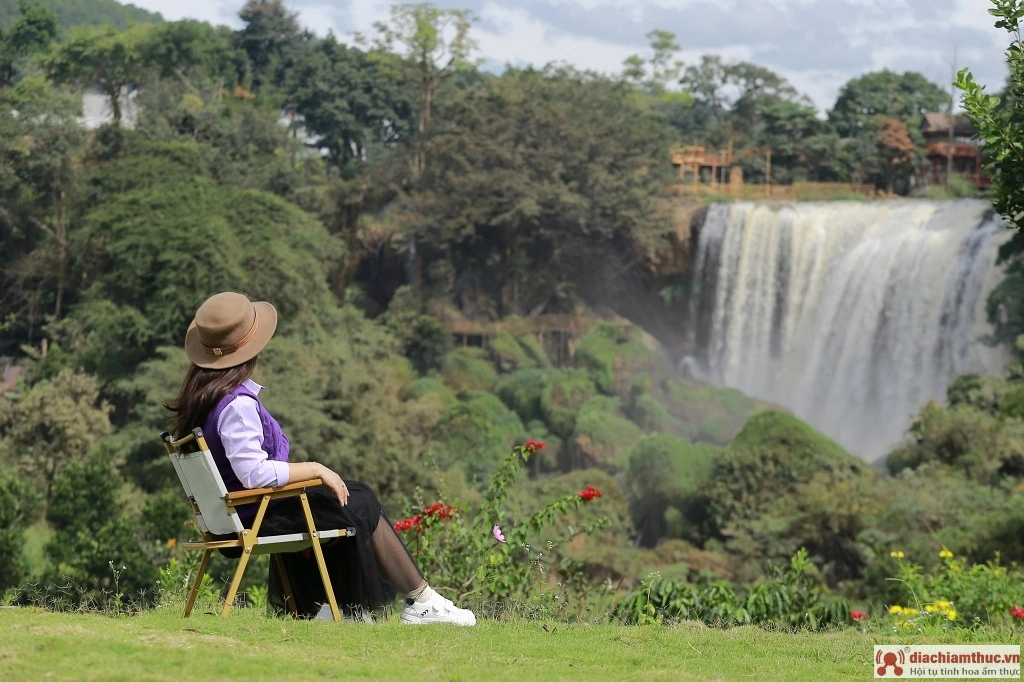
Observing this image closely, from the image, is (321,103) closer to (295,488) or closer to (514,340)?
(514,340)

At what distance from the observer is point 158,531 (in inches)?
558

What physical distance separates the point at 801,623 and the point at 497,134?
2579cm

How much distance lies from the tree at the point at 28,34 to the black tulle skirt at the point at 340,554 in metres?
35.8

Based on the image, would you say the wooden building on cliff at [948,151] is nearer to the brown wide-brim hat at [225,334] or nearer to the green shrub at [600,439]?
the green shrub at [600,439]

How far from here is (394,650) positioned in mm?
4371

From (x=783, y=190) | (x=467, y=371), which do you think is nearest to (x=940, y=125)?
(x=783, y=190)

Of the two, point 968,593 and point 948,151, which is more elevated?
point 948,151

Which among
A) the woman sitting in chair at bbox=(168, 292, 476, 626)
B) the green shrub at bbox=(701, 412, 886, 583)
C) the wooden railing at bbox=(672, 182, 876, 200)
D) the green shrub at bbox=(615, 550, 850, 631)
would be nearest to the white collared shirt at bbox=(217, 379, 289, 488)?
the woman sitting in chair at bbox=(168, 292, 476, 626)

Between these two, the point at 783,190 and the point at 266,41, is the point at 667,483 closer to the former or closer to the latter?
the point at 783,190

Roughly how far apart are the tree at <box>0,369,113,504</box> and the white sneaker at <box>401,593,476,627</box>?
15842mm

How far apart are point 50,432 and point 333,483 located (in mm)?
16966

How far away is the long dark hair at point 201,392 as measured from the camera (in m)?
4.63

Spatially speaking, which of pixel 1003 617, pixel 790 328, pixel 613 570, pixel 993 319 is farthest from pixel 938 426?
pixel 1003 617

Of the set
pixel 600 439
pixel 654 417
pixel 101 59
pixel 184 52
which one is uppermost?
pixel 184 52
